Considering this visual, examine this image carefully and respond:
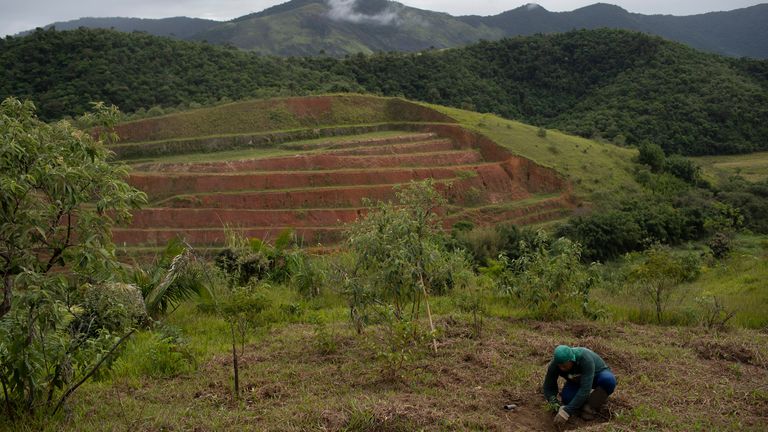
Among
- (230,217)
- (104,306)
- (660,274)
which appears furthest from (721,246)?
(104,306)

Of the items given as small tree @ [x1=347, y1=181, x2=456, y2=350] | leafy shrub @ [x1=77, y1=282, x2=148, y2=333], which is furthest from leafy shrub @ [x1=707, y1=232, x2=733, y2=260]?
leafy shrub @ [x1=77, y1=282, x2=148, y2=333]

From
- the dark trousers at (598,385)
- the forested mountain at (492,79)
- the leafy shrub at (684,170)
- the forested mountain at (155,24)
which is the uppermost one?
the forested mountain at (155,24)

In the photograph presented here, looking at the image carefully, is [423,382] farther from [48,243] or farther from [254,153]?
[254,153]

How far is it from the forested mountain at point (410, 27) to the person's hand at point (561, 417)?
122754mm

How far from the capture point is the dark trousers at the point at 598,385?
5722 mm

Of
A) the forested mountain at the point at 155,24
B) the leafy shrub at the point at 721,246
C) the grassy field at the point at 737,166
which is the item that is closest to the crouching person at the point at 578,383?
the leafy shrub at the point at 721,246

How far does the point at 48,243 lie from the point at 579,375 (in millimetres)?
4976

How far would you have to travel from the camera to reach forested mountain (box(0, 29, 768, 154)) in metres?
42.1

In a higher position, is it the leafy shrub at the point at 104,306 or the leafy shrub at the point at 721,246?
the leafy shrub at the point at 104,306

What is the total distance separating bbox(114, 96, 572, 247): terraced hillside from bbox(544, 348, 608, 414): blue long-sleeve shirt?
18404 millimetres

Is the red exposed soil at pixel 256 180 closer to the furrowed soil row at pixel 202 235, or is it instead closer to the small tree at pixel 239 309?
the furrowed soil row at pixel 202 235

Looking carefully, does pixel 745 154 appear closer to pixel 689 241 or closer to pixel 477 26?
pixel 689 241

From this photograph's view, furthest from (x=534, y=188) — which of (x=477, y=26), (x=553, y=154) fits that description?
(x=477, y=26)

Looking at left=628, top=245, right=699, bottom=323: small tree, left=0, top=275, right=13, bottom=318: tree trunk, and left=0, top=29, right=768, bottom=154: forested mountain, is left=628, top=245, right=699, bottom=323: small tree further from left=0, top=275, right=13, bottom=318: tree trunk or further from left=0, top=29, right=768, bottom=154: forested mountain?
left=0, top=29, right=768, bottom=154: forested mountain
